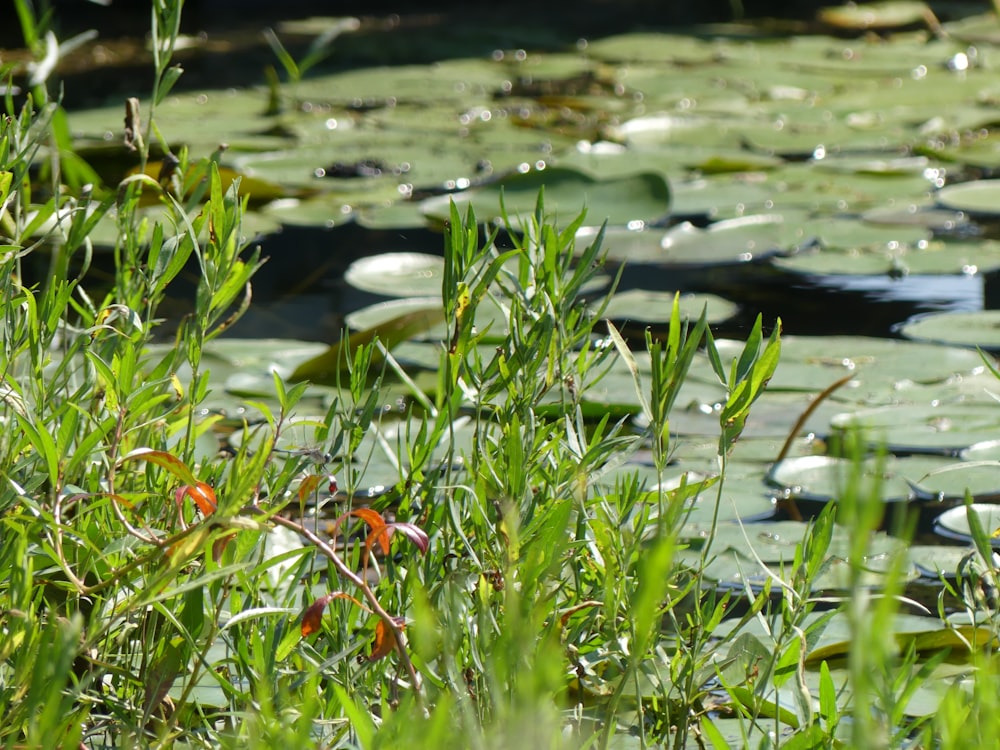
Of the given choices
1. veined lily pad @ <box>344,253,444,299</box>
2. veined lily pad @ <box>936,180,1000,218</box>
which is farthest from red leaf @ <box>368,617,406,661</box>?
veined lily pad @ <box>936,180,1000,218</box>

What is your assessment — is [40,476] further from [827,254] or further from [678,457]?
[827,254]

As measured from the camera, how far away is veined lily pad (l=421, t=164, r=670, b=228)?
2.85 meters

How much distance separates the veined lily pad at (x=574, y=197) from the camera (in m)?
2.85

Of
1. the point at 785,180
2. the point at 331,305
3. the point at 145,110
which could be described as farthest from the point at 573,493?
the point at 145,110

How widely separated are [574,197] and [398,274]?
0.52m

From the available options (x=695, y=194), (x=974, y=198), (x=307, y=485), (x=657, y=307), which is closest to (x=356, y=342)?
(x=657, y=307)

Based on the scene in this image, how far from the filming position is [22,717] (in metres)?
0.79

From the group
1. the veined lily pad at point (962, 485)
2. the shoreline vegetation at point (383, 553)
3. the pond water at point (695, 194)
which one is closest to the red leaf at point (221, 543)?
the shoreline vegetation at point (383, 553)

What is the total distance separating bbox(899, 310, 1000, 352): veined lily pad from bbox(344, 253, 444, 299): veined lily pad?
2.65ft

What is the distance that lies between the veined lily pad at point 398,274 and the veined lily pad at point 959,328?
2.65ft

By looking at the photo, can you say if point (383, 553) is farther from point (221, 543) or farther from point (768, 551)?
point (768, 551)

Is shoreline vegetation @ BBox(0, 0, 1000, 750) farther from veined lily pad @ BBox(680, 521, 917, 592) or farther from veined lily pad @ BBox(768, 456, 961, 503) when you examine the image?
veined lily pad @ BBox(768, 456, 961, 503)

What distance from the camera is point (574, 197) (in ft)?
9.53

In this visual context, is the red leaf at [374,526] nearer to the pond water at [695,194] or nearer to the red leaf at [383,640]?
the red leaf at [383,640]
